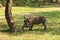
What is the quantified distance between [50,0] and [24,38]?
2551 cm

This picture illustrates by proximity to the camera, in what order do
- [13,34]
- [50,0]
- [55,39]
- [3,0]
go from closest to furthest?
[55,39], [13,34], [3,0], [50,0]

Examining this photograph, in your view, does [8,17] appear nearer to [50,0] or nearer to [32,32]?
[32,32]

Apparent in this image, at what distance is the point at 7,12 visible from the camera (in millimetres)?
11758

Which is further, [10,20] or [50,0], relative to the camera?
[50,0]

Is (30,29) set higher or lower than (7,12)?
lower

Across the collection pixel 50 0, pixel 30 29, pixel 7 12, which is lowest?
pixel 50 0

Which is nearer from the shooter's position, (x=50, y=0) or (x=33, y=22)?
(x=33, y=22)

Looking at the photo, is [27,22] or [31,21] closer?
[27,22]

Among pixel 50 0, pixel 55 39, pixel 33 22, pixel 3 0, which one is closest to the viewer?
pixel 55 39

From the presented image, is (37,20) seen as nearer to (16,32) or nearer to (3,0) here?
(16,32)

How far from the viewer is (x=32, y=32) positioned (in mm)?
11617

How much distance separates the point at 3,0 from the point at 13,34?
22024 mm

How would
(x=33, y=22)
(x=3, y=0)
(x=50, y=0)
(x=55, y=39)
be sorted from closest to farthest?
1. (x=55, y=39)
2. (x=33, y=22)
3. (x=3, y=0)
4. (x=50, y=0)

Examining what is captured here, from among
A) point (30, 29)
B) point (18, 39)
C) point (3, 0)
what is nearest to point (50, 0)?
point (3, 0)
